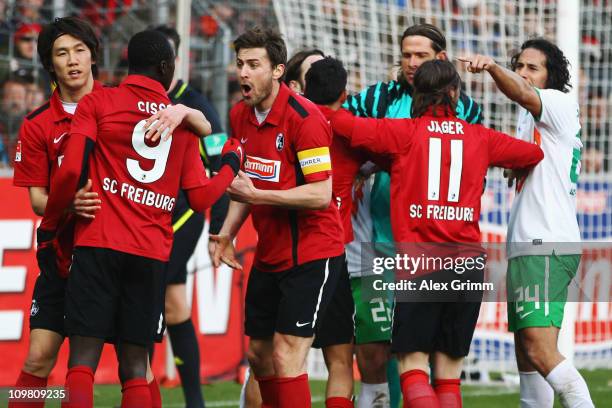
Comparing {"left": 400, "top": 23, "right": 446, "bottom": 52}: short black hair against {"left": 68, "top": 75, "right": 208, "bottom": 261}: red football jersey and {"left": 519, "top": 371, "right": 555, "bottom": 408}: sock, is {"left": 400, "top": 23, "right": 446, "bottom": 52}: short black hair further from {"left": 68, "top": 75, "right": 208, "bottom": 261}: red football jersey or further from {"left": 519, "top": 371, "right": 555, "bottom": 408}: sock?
{"left": 519, "top": 371, "right": 555, "bottom": 408}: sock

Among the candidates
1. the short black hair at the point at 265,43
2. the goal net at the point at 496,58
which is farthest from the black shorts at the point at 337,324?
the goal net at the point at 496,58

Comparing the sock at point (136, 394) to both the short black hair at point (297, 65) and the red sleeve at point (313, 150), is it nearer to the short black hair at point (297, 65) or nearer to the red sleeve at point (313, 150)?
the red sleeve at point (313, 150)

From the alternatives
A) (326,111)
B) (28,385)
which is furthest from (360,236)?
(28,385)

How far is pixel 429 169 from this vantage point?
223 inches

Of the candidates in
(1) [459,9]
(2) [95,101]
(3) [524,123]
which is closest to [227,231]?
(2) [95,101]

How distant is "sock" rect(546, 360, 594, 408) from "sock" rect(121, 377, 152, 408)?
2.08 m

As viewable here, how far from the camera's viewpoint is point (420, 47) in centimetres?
616

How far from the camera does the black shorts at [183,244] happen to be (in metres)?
7.00

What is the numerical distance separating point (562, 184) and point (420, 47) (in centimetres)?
104

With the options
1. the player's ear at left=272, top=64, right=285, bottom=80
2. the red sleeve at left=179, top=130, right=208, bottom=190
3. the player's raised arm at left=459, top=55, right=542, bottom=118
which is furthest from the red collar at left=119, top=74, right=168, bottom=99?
the player's raised arm at left=459, top=55, right=542, bottom=118

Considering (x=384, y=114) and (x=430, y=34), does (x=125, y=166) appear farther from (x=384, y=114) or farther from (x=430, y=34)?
(x=430, y=34)

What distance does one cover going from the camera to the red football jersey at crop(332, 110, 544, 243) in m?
5.68

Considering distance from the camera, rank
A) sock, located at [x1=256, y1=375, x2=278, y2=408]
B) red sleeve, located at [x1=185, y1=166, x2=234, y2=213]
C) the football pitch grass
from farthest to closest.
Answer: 1. the football pitch grass
2. sock, located at [x1=256, y1=375, x2=278, y2=408]
3. red sleeve, located at [x1=185, y1=166, x2=234, y2=213]

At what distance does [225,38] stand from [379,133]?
510 centimetres
